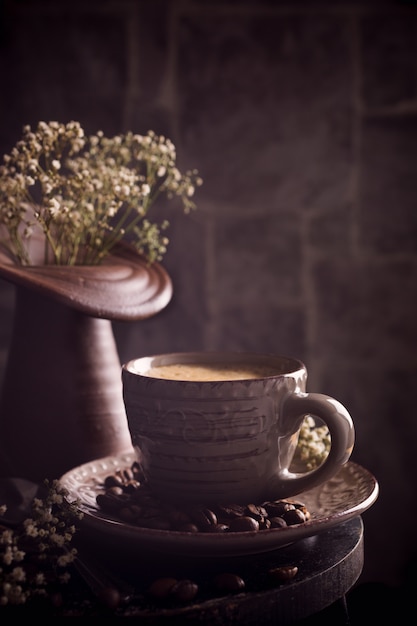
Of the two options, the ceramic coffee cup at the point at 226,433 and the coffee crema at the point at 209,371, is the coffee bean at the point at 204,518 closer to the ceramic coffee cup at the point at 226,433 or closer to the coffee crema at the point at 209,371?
the ceramic coffee cup at the point at 226,433

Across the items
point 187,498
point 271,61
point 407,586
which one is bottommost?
point 407,586

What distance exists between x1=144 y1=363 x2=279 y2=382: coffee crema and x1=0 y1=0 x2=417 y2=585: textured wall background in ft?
2.60

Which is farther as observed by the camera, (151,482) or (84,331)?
(84,331)

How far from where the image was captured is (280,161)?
1.74 meters

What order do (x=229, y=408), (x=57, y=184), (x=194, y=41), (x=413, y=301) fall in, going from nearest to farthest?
(x=229, y=408)
(x=57, y=184)
(x=194, y=41)
(x=413, y=301)

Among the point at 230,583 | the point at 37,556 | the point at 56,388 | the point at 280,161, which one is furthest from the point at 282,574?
the point at 280,161

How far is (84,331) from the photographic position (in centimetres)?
97

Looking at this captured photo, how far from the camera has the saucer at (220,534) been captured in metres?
0.69

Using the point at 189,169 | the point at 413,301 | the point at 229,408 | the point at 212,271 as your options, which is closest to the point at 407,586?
the point at 413,301

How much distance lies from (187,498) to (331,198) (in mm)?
1140

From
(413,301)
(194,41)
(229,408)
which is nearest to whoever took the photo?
(229,408)

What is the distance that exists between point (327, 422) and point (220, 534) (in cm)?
17

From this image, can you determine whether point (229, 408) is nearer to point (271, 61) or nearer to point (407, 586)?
point (271, 61)

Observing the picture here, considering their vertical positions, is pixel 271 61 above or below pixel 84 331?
above
